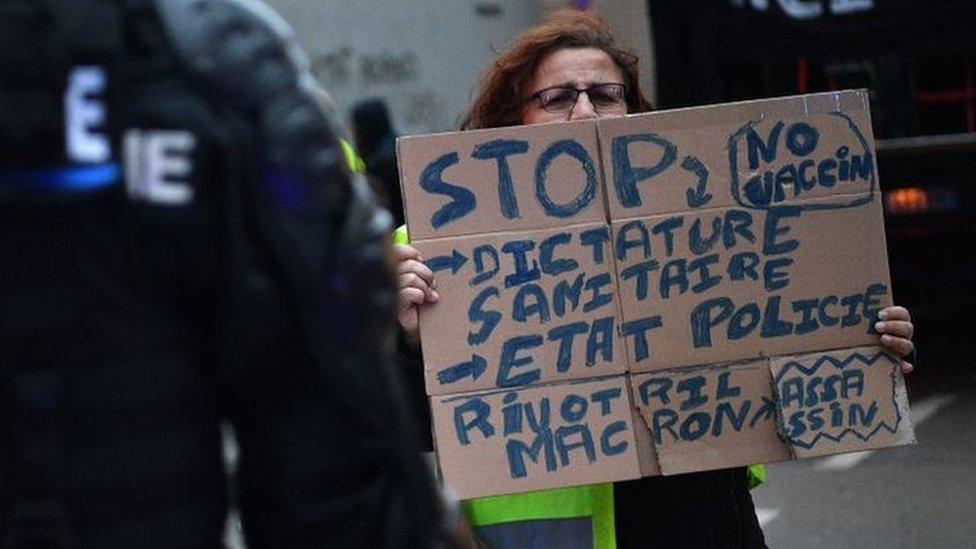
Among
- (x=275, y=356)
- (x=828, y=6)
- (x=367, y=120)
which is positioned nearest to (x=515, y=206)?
(x=275, y=356)

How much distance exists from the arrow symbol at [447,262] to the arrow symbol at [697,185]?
0.40m

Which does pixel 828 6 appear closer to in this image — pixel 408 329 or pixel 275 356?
pixel 408 329

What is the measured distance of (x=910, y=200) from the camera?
420 inches

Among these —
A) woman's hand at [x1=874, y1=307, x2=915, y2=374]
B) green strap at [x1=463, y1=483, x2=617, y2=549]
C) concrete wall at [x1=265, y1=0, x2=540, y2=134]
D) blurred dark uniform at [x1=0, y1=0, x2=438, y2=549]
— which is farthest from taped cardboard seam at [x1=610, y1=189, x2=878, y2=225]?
concrete wall at [x1=265, y1=0, x2=540, y2=134]

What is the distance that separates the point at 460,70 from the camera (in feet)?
Result: 56.4

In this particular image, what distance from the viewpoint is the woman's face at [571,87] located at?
3486 millimetres

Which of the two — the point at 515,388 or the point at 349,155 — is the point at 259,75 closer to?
the point at 349,155

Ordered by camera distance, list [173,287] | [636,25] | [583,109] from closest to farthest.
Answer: [173,287]
[583,109]
[636,25]

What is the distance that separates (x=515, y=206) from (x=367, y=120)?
582 centimetres

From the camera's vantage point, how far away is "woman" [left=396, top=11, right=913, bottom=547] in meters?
3.13

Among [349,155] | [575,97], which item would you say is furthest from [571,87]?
[349,155]

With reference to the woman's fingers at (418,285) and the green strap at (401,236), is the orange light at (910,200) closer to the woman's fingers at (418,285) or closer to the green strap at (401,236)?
the green strap at (401,236)

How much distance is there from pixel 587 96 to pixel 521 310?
532 millimetres

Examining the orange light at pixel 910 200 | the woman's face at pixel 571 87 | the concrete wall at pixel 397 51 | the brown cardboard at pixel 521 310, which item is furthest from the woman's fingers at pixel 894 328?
the concrete wall at pixel 397 51
